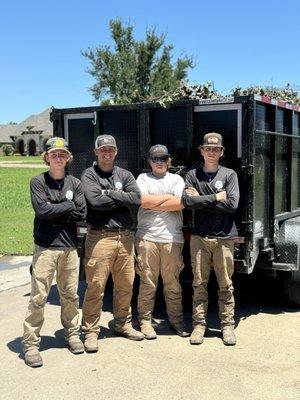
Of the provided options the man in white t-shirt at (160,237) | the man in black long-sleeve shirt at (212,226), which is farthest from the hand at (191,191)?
the man in white t-shirt at (160,237)

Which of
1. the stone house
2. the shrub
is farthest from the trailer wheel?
the shrub

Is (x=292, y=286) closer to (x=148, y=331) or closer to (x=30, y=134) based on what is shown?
(x=148, y=331)

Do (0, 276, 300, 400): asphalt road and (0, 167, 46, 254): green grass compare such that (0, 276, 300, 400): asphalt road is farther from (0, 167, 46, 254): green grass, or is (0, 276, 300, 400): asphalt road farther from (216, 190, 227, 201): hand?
(0, 167, 46, 254): green grass

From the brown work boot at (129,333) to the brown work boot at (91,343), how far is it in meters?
0.34

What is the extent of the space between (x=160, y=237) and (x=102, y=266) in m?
0.66

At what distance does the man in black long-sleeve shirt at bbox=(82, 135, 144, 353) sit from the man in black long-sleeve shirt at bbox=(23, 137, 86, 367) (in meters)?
0.17

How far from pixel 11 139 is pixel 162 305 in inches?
3905

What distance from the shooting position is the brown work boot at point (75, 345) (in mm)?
4922

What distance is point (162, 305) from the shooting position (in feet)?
21.6

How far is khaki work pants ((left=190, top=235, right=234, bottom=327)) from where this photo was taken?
207 inches

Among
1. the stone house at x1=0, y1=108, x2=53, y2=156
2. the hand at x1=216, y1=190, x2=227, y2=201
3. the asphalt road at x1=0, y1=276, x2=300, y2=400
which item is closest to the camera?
the asphalt road at x1=0, y1=276, x2=300, y2=400

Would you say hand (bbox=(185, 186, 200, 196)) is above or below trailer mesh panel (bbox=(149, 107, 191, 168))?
below

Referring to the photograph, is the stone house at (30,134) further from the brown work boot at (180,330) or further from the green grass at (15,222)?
the brown work boot at (180,330)

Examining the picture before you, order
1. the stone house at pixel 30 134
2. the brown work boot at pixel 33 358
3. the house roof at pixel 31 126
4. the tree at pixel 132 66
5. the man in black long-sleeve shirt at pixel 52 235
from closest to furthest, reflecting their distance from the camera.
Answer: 1. the brown work boot at pixel 33 358
2. the man in black long-sleeve shirt at pixel 52 235
3. the tree at pixel 132 66
4. the stone house at pixel 30 134
5. the house roof at pixel 31 126
